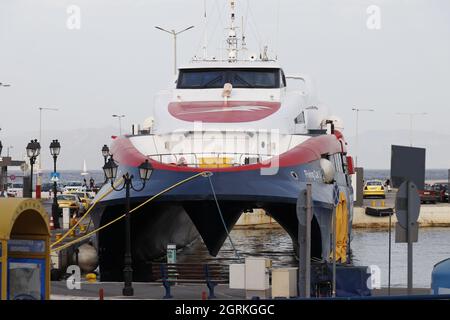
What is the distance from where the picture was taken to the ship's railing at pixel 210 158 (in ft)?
103

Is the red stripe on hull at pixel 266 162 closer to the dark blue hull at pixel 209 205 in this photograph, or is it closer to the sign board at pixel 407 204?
the dark blue hull at pixel 209 205

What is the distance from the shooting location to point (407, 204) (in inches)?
527

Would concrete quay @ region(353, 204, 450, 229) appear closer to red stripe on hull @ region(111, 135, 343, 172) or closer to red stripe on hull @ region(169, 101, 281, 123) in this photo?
red stripe on hull @ region(169, 101, 281, 123)

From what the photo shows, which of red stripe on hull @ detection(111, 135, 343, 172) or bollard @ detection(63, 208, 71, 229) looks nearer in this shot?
red stripe on hull @ detection(111, 135, 343, 172)

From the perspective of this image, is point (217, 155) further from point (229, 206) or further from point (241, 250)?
point (241, 250)

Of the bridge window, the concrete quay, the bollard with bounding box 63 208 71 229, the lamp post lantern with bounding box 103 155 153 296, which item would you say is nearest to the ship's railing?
the lamp post lantern with bounding box 103 155 153 296

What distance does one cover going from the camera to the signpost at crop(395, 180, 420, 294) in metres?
13.3

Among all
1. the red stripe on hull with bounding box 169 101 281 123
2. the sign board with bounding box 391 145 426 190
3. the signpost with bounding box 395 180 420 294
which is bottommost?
the signpost with bounding box 395 180 420 294

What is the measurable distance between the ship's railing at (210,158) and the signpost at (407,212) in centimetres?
1780

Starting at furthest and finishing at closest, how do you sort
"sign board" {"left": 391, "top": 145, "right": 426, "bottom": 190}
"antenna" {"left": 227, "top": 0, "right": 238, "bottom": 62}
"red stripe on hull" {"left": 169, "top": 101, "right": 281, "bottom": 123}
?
"antenna" {"left": 227, "top": 0, "right": 238, "bottom": 62}
"red stripe on hull" {"left": 169, "top": 101, "right": 281, "bottom": 123}
"sign board" {"left": 391, "top": 145, "right": 426, "bottom": 190}

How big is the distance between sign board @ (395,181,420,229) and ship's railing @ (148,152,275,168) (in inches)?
700

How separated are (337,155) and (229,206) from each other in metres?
7.31

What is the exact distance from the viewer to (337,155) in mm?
37344
